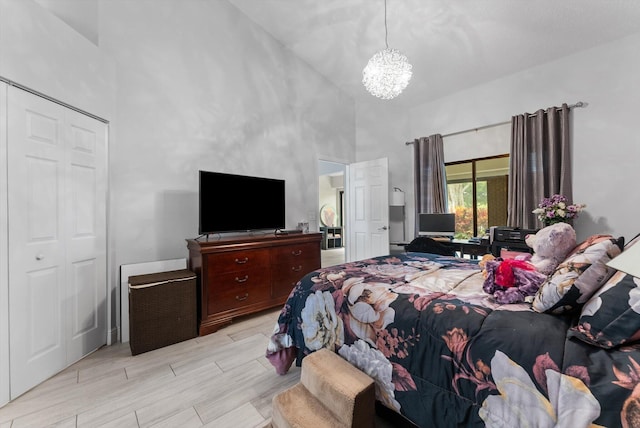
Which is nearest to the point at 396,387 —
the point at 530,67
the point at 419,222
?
the point at 419,222

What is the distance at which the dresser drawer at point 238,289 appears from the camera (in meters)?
2.59

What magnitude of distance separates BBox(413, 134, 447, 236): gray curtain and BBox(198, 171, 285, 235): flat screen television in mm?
2596

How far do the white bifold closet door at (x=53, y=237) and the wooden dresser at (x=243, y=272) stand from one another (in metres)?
0.82

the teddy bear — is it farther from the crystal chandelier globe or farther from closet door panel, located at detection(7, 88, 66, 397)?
closet door panel, located at detection(7, 88, 66, 397)

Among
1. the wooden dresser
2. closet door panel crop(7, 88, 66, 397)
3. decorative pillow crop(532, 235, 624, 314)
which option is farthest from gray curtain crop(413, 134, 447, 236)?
closet door panel crop(7, 88, 66, 397)

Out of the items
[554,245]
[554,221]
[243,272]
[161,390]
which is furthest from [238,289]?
[554,221]

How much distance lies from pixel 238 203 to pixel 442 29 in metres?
3.22

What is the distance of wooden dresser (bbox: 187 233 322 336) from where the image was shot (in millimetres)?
2543

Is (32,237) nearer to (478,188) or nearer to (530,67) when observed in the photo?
(478,188)

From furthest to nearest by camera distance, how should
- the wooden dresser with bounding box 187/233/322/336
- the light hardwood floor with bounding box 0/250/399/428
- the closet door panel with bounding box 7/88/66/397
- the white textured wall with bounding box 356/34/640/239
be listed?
the white textured wall with bounding box 356/34/640/239
the wooden dresser with bounding box 187/233/322/336
the closet door panel with bounding box 7/88/66/397
the light hardwood floor with bounding box 0/250/399/428

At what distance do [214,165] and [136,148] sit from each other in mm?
781

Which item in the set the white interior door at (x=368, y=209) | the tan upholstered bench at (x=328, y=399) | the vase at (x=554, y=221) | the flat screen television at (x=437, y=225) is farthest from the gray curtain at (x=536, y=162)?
the tan upholstered bench at (x=328, y=399)

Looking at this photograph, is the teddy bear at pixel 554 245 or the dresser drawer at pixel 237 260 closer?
the teddy bear at pixel 554 245

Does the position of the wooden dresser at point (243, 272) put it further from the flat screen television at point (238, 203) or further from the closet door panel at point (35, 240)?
the closet door panel at point (35, 240)
